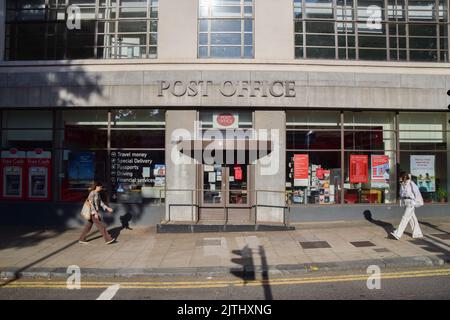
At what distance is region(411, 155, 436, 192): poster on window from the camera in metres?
13.7

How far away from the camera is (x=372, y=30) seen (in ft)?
44.6

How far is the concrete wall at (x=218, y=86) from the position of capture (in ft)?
41.7

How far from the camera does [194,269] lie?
7820mm

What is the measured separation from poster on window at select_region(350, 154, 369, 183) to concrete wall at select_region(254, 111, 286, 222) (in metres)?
2.43

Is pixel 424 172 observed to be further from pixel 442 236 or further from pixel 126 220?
pixel 126 220

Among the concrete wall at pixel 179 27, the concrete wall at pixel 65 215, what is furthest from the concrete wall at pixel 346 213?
the concrete wall at pixel 179 27

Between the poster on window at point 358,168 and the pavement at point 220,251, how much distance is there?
1.73 metres

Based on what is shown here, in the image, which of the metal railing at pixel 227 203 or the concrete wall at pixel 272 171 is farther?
the concrete wall at pixel 272 171

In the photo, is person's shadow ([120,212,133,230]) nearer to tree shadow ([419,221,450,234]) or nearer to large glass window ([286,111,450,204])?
large glass window ([286,111,450,204])

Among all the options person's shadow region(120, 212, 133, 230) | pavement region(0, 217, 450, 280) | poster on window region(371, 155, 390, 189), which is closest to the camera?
pavement region(0, 217, 450, 280)

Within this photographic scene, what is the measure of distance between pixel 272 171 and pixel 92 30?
775cm

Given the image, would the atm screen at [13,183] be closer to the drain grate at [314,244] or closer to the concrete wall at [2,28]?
the concrete wall at [2,28]

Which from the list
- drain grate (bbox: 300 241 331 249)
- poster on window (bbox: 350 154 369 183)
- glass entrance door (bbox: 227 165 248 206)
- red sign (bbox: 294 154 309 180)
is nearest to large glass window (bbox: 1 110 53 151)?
glass entrance door (bbox: 227 165 248 206)

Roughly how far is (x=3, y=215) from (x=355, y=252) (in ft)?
36.6
